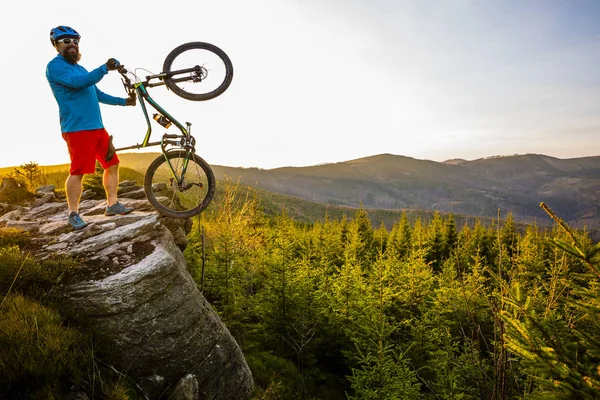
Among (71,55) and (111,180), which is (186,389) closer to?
(111,180)

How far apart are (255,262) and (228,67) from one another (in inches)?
394

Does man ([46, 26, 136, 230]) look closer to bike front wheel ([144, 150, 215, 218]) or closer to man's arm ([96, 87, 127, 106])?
man's arm ([96, 87, 127, 106])

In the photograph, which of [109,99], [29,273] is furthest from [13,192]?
[29,273]

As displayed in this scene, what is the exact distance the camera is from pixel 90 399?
3355 millimetres

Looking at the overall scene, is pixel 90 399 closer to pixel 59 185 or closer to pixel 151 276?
pixel 151 276

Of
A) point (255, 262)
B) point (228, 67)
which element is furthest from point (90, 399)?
point (255, 262)

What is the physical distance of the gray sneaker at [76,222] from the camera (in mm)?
5582

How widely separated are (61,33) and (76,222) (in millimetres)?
3149

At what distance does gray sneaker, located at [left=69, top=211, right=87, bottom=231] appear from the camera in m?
5.58

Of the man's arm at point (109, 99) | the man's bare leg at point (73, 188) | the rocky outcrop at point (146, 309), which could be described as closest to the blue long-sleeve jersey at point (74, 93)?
the man's arm at point (109, 99)

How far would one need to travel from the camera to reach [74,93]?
16.5ft

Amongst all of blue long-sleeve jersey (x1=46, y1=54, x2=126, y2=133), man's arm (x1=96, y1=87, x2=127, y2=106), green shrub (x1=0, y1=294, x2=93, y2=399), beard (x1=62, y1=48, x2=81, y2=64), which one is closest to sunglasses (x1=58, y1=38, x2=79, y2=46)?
beard (x1=62, y1=48, x2=81, y2=64)

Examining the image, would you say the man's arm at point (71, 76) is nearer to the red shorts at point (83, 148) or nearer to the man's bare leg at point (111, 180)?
the red shorts at point (83, 148)

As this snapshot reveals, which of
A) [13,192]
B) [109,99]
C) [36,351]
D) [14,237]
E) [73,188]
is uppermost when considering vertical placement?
[109,99]
